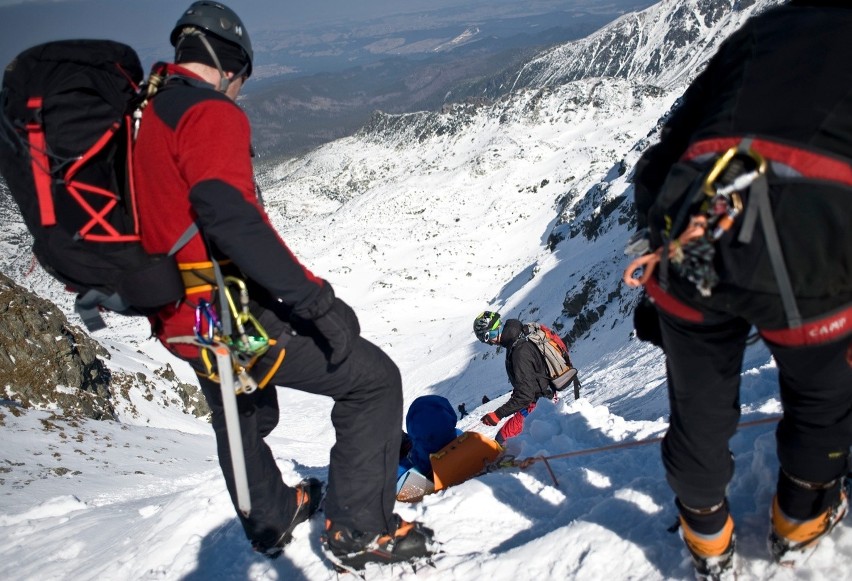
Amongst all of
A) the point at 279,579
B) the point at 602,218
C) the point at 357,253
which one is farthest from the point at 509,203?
the point at 279,579

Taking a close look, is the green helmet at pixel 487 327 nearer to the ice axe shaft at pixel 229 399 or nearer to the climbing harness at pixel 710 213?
the ice axe shaft at pixel 229 399

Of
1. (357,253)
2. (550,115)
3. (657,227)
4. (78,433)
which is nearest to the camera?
(657,227)

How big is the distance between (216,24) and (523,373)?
5.82 metres

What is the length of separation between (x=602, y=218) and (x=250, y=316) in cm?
3524

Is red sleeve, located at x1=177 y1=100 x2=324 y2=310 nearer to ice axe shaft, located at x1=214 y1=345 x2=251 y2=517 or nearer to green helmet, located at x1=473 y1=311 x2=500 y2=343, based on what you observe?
ice axe shaft, located at x1=214 y1=345 x2=251 y2=517

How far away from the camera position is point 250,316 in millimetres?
2746

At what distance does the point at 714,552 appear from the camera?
2389 millimetres

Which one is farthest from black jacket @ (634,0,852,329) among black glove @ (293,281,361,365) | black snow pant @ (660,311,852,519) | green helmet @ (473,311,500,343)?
green helmet @ (473,311,500,343)

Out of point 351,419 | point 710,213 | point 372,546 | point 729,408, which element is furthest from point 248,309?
point 729,408

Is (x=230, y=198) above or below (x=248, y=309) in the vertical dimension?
above

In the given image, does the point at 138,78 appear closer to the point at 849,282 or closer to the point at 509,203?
the point at 849,282

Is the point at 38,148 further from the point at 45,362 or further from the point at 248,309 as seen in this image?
A: the point at 45,362

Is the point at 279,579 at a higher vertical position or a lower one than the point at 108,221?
lower

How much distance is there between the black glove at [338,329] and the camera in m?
2.71
